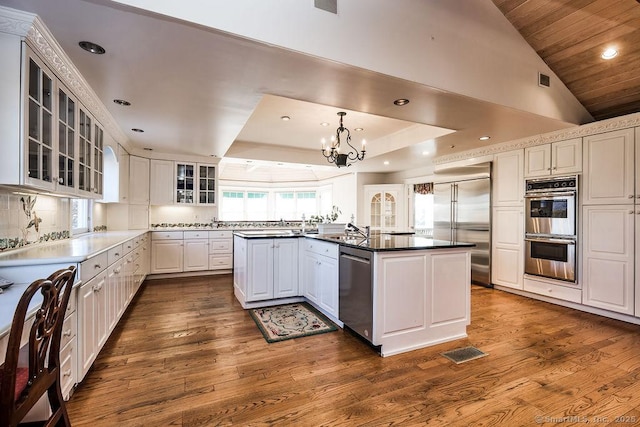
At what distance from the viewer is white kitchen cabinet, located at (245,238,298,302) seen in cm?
383

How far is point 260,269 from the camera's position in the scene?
3.87 metres

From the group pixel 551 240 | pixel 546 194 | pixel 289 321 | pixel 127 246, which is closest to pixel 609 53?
pixel 546 194

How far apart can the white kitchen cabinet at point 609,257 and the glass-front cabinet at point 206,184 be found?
6183 millimetres

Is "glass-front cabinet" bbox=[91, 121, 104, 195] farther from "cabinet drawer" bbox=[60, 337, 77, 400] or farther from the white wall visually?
the white wall

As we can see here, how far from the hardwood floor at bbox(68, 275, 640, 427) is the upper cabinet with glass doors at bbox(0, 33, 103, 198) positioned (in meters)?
1.51

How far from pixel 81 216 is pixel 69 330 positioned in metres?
2.83

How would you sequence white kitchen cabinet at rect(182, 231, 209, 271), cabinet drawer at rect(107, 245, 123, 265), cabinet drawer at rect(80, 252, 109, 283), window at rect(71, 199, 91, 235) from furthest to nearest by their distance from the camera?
white kitchen cabinet at rect(182, 231, 209, 271), window at rect(71, 199, 91, 235), cabinet drawer at rect(107, 245, 123, 265), cabinet drawer at rect(80, 252, 109, 283)

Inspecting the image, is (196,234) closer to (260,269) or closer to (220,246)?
(220,246)

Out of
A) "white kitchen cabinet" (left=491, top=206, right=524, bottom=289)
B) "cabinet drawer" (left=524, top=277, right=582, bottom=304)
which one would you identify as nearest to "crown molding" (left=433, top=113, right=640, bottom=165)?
"white kitchen cabinet" (left=491, top=206, right=524, bottom=289)

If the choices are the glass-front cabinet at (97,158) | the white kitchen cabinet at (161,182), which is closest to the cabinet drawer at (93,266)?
the glass-front cabinet at (97,158)

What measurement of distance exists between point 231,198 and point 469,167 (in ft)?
21.7

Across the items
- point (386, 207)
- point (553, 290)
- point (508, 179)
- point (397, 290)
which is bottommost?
point (553, 290)

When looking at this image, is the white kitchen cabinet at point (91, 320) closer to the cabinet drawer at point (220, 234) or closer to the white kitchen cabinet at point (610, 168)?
the cabinet drawer at point (220, 234)

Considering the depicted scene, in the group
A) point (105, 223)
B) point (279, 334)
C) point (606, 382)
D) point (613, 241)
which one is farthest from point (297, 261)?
point (613, 241)
